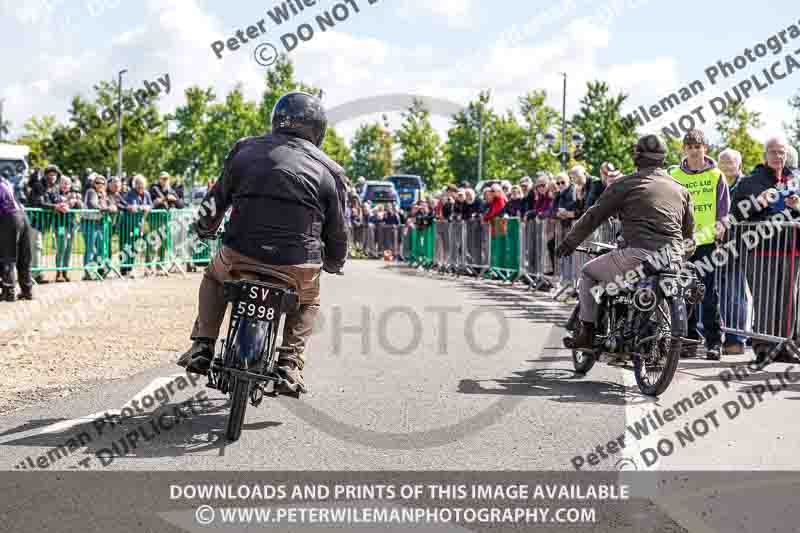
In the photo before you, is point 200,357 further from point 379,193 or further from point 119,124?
point 119,124

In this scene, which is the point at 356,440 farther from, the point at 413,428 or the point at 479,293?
the point at 479,293

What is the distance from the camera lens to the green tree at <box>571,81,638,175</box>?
61.8m

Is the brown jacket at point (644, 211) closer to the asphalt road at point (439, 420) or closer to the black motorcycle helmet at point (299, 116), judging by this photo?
the asphalt road at point (439, 420)

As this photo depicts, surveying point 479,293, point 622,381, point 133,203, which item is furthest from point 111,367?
point 133,203

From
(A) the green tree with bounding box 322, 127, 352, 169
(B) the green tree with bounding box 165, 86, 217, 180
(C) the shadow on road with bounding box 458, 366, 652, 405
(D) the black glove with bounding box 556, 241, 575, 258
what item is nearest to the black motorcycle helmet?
(C) the shadow on road with bounding box 458, 366, 652, 405

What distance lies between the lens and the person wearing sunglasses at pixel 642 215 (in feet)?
25.1

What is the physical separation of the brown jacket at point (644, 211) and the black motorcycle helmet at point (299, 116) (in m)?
2.58

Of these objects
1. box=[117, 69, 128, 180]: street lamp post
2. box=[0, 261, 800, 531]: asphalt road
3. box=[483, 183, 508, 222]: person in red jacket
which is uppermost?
box=[117, 69, 128, 180]: street lamp post

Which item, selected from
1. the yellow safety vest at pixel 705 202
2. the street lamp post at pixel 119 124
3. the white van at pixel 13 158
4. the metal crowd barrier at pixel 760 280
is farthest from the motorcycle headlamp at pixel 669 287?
the street lamp post at pixel 119 124

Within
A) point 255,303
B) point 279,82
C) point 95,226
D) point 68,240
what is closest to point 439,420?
point 255,303

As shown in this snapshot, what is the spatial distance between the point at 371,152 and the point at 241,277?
7919 centimetres

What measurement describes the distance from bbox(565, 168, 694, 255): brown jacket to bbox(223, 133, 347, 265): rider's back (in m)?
2.61

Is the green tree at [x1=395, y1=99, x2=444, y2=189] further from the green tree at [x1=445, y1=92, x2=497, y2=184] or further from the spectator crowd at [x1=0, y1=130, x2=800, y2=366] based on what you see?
the spectator crowd at [x1=0, y1=130, x2=800, y2=366]

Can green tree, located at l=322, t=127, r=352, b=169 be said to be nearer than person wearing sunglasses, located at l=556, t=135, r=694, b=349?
No
